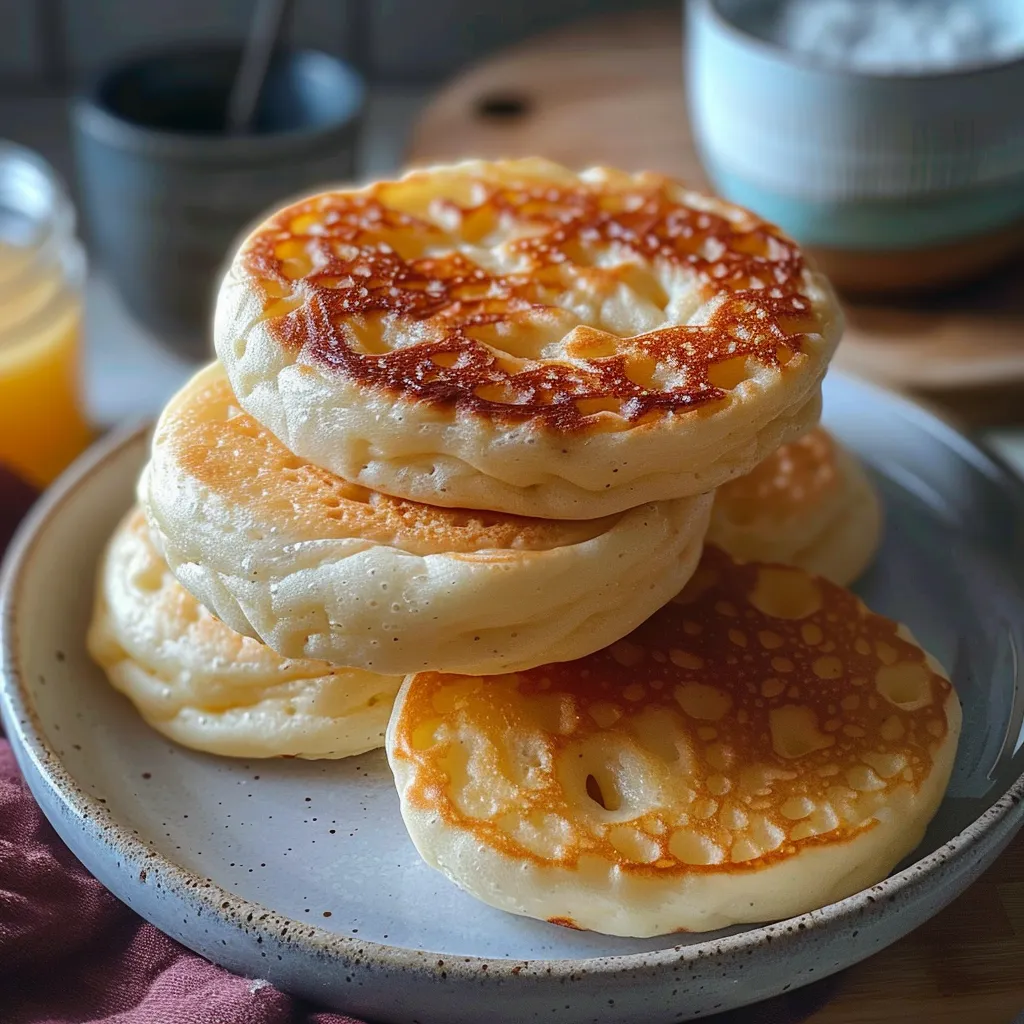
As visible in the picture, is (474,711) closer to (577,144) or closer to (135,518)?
(135,518)

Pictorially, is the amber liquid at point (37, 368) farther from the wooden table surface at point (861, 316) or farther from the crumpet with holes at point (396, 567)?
the crumpet with holes at point (396, 567)

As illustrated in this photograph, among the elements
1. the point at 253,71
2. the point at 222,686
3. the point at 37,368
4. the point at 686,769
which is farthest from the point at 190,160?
the point at 686,769

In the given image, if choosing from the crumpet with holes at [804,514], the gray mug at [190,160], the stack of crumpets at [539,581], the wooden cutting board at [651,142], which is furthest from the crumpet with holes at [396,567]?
the gray mug at [190,160]

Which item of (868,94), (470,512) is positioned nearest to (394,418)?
(470,512)

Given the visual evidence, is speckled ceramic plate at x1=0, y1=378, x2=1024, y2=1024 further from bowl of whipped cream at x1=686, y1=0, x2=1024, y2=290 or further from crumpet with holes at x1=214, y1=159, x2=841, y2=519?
bowl of whipped cream at x1=686, y1=0, x2=1024, y2=290

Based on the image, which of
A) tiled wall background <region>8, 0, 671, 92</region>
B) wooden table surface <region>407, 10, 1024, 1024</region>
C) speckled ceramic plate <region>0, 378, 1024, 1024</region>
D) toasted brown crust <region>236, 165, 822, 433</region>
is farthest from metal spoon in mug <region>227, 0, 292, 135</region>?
toasted brown crust <region>236, 165, 822, 433</region>

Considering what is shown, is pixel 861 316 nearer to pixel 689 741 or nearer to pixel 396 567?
pixel 689 741
